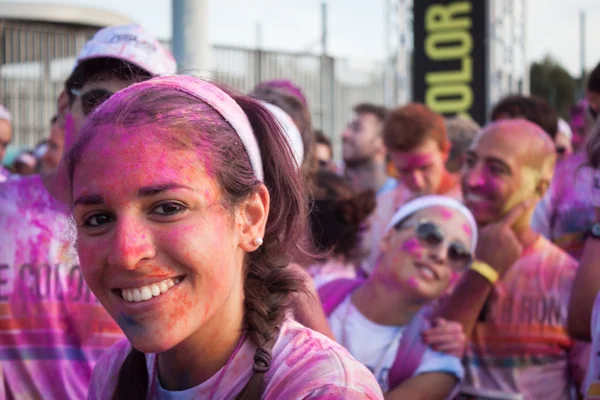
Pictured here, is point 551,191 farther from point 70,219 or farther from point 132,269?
→ point 132,269

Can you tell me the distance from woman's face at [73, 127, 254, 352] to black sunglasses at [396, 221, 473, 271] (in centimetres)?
194

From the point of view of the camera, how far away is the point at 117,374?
1.70 meters

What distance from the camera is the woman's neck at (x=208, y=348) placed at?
4.97ft

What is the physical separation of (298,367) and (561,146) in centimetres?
550

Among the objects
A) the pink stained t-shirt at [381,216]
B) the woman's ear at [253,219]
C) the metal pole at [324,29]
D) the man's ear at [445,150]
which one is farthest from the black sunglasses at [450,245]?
the metal pole at [324,29]

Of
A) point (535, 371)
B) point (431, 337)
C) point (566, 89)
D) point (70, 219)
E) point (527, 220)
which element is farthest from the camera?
point (566, 89)

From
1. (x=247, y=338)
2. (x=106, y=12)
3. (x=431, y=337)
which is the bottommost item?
(x=431, y=337)

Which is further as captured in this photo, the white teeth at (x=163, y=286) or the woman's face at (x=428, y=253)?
the woman's face at (x=428, y=253)

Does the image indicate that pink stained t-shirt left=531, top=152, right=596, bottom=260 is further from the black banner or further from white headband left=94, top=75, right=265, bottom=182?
the black banner

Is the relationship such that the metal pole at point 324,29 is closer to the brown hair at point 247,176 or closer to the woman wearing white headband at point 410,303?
the woman wearing white headband at point 410,303

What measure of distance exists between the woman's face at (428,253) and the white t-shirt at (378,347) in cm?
20

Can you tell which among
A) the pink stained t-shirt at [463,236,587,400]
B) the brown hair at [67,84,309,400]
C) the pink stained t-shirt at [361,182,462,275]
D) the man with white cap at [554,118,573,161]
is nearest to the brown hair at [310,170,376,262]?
the pink stained t-shirt at [361,182,462,275]

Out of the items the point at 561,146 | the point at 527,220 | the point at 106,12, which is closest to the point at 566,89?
the point at 106,12

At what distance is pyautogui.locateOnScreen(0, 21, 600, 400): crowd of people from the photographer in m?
1.40
